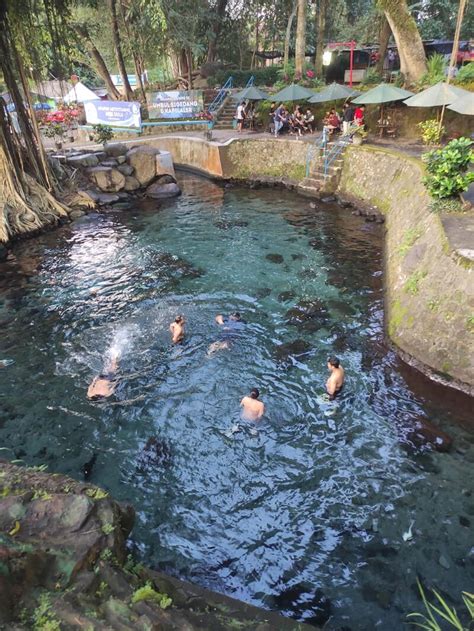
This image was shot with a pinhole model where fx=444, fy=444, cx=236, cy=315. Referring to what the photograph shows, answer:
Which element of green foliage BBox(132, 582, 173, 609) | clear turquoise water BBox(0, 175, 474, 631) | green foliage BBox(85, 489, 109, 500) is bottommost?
clear turquoise water BBox(0, 175, 474, 631)

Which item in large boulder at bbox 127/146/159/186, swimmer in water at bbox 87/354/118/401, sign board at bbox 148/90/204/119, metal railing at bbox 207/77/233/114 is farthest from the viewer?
metal railing at bbox 207/77/233/114

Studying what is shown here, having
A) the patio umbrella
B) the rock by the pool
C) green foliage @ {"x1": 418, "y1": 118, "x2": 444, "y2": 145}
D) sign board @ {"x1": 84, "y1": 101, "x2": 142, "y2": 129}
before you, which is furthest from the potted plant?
sign board @ {"x1": 84, "y1": 101, "x2": 142, "y2": 129}

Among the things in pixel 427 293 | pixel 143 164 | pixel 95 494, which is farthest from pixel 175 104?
pixel 95 494

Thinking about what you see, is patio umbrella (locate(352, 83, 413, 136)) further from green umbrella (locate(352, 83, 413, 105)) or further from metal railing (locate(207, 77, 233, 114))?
metal railing (locate(207, 77, 233, 114))

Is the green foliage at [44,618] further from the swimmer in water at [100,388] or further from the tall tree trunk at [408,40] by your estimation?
the tall tree trunk at [408,40]

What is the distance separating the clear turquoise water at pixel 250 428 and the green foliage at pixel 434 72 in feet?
37.6

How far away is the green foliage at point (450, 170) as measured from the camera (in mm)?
11695

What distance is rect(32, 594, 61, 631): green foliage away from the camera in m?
3.43

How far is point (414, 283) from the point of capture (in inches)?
444

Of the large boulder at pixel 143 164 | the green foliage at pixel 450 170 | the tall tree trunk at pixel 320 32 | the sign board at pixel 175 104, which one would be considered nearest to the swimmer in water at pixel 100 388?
the green foliage at pixel 450 170

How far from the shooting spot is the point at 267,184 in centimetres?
2605

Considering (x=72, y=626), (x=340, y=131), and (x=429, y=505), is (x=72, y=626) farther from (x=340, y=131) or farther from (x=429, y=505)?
(x=340, y=131)

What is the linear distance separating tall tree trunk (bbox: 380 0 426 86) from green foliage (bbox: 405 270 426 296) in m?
17.5

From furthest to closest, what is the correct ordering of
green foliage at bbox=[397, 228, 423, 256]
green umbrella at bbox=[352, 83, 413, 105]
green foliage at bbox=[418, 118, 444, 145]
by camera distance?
green umbrella at bbox=[352, 83, 413, 105], green foliage at bbox=[418, 118, 444, 145], green foliage at bbox=[397, 228, 423, 256]
